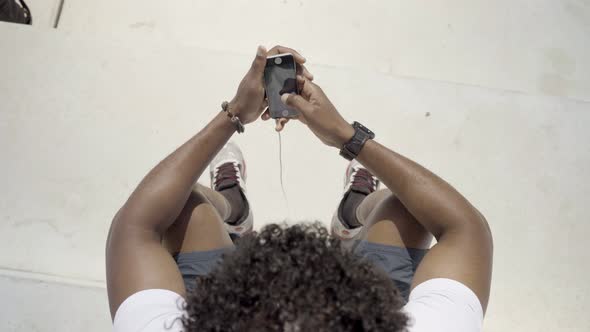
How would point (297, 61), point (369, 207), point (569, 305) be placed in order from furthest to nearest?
point (569, 305) < point (369, 207) < point (297, 61)

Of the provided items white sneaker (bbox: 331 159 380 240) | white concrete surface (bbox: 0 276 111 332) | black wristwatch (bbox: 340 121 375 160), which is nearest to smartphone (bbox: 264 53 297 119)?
black wristwatch (bbox: 340 121 375 160)

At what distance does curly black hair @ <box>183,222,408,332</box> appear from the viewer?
456 mm

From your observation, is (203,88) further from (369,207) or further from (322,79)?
(369,207)

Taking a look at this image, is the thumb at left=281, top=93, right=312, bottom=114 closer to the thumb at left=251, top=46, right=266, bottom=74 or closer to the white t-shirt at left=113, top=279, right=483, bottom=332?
the thumb at left=251, top=46, right=266, bottom=74

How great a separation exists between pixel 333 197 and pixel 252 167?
0.23 meters

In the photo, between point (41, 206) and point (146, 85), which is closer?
point (41, 206)

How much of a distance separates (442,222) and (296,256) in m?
0.35

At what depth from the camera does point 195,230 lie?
2.72 feet

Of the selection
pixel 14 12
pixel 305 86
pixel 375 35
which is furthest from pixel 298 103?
pixel 14 12

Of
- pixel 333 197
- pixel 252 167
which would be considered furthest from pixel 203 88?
pixel 333 197

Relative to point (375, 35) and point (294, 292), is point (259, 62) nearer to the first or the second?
point (294, 292)

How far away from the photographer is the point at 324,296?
1.54 ft

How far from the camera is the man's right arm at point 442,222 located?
2.27 ft

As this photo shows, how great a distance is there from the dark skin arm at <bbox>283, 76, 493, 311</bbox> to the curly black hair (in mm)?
206
